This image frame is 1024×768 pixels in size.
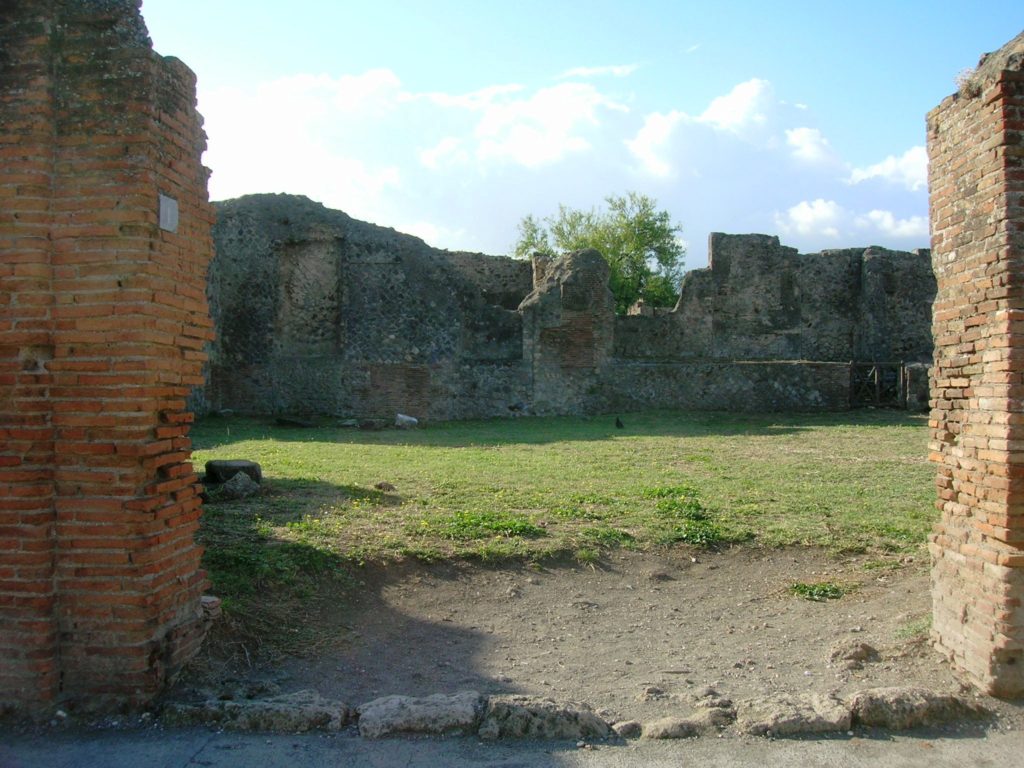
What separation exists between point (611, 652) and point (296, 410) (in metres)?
15.2

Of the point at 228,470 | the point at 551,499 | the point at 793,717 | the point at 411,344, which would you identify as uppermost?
the point at 411,344

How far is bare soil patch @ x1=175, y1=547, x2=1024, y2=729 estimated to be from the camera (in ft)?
15.0

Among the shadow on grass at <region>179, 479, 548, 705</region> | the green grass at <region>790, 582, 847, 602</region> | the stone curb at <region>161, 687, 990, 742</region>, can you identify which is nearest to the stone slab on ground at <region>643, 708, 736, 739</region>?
the stone curb at <region>161, 687, 990, 742</region>

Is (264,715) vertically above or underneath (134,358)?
underneath

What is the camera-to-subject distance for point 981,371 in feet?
14.1

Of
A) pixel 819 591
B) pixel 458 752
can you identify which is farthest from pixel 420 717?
pixel 819 591

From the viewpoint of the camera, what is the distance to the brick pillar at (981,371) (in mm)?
4129

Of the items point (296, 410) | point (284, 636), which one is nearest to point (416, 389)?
point (296, 410)

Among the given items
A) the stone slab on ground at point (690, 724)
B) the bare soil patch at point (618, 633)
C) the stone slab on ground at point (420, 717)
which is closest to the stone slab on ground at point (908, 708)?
the bare soil patch at point (618, 633)

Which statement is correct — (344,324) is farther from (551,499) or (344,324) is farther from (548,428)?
(551,499)

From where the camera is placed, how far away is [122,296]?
4062 mm

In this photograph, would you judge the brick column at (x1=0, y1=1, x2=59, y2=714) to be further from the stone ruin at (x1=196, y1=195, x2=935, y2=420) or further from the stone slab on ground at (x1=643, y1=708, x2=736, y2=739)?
the stone ruin at (x1=196, y1=195, x2=935, y2=420)

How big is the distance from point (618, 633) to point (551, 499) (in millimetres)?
3133

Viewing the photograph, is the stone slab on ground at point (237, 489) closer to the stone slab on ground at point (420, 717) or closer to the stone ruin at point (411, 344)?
the stone slab on ground at point (420, 717)
